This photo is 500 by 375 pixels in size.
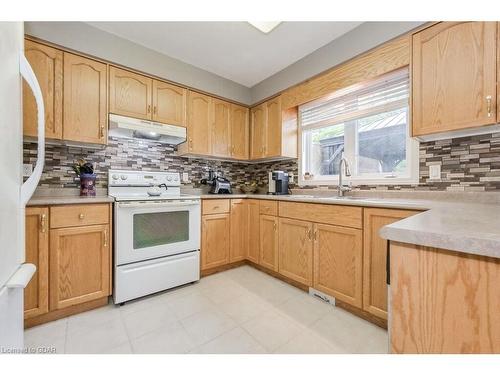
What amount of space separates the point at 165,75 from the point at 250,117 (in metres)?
1.20

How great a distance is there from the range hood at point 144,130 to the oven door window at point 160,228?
837 mm

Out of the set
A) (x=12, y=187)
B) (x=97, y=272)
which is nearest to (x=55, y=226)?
(x=97, y=272)

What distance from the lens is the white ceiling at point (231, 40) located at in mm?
1936

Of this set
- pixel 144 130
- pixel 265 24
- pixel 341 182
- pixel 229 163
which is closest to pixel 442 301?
pixel 341 182

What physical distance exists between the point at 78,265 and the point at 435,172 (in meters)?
2.78

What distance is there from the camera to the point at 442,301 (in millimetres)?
526

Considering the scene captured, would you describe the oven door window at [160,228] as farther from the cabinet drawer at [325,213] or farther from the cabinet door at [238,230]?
the cabinet drawer at [325,213]

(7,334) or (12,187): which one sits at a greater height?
(12,187)

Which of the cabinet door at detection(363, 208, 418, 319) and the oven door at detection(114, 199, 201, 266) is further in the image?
the oven door at detection(114, 199, 201, 266)

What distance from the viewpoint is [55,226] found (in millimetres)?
1567

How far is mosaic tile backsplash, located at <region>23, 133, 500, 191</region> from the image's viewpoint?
4.93 feet

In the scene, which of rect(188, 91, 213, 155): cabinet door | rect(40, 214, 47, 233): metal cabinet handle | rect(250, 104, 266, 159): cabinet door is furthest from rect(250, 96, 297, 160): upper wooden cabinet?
rect(40, 214, 47, 233): metal cabinet handle

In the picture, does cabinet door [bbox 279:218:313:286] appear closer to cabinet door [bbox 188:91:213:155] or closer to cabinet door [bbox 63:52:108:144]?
cabinet door [bbox 188:91:213:155]
